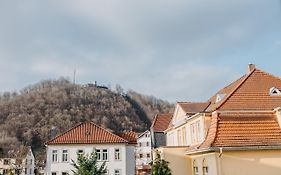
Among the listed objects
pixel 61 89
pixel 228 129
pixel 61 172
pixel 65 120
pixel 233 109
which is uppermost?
pixel 61 89

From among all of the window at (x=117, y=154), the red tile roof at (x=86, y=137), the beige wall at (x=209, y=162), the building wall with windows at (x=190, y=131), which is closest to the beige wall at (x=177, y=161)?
the building wall with windows at (x=190, y=131)

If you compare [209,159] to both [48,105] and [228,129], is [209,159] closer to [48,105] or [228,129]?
[228,129]

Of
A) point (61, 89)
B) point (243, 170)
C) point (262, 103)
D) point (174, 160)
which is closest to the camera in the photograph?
point (243, 170)

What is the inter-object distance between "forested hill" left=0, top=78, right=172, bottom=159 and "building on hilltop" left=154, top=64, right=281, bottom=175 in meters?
70.1

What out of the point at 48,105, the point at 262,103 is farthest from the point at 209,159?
the point at 48,105

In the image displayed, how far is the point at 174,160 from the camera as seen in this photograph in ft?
74.6

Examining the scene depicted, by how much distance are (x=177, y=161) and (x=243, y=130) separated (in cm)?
569

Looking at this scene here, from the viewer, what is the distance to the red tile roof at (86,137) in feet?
120

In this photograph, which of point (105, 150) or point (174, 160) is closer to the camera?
point (174, 160)

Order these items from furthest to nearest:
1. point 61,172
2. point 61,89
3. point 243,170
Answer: point 61,89
point 61,172
point 243,170

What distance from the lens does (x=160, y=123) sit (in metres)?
52.0

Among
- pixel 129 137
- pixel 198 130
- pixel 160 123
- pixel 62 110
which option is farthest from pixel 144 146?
pixel 198 130

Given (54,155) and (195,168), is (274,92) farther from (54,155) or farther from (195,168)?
(54,155)

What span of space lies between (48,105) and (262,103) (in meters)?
102
